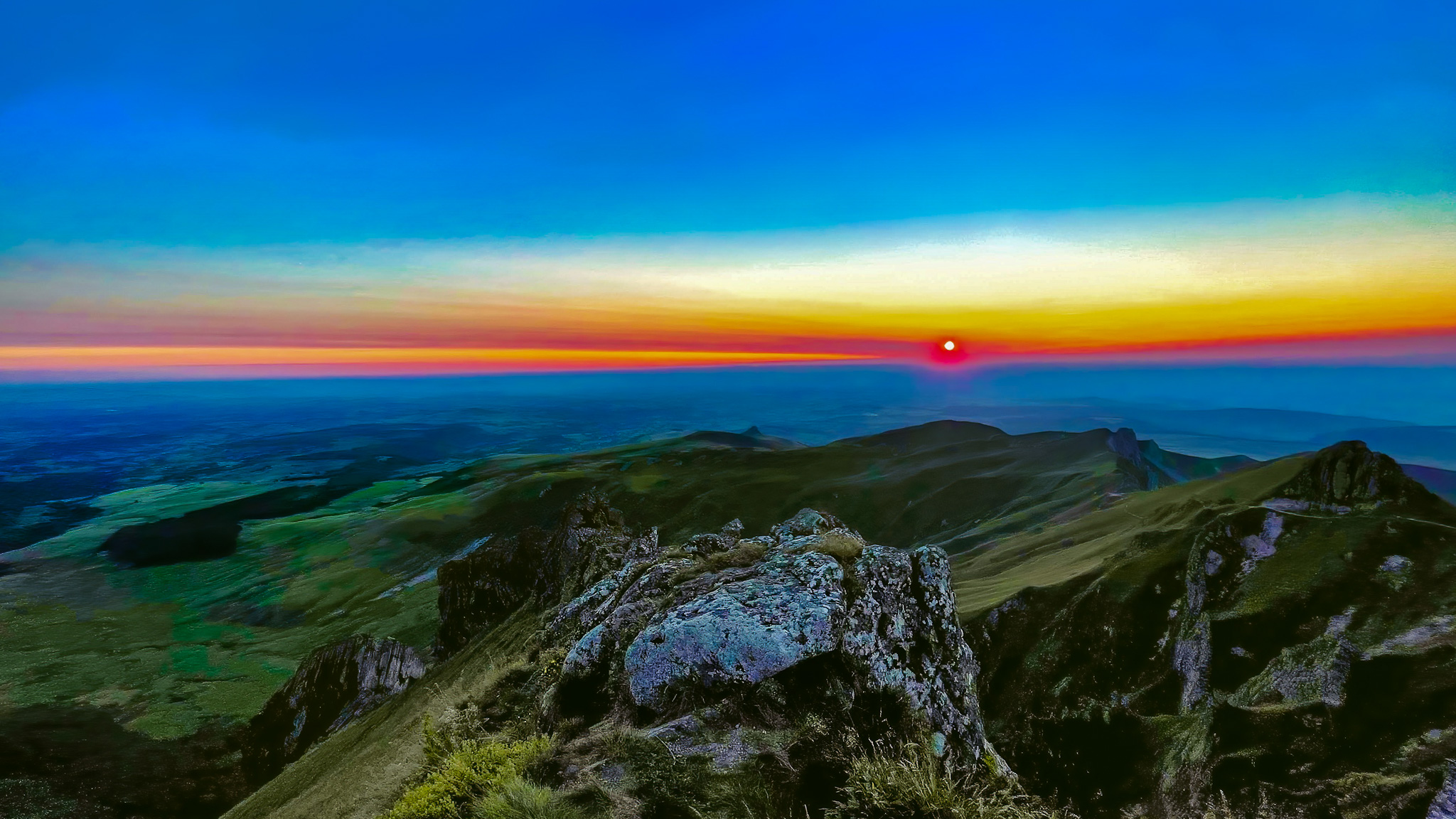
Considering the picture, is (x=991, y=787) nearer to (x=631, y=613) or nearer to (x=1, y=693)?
(x=631, y=613)

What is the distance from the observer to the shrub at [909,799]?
29.8 ft

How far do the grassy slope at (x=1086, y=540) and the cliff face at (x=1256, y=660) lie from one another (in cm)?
465

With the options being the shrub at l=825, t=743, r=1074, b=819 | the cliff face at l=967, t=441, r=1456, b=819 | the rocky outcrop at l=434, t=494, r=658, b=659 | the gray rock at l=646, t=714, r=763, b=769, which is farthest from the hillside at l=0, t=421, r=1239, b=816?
the shrub at l=825, t=743, r=1074, b=819

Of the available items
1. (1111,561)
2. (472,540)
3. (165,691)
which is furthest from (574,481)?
(1111,561)

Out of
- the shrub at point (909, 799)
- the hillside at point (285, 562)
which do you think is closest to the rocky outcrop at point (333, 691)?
the hillside at point (285, 562)

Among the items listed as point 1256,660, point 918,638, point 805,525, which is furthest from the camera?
point 1256,660

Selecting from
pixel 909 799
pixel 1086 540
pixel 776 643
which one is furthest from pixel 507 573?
pixel 1086 540

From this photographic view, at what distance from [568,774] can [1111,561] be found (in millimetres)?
53907

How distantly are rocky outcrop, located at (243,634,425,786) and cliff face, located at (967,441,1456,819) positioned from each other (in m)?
40.9

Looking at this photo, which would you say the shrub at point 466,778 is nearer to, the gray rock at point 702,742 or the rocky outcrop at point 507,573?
the gray rock at point 702,742

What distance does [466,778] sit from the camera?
1120cm

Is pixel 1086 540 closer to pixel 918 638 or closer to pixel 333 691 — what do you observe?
pixel 918 638

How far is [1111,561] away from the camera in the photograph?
5150cm

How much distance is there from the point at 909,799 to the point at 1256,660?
141 ft
